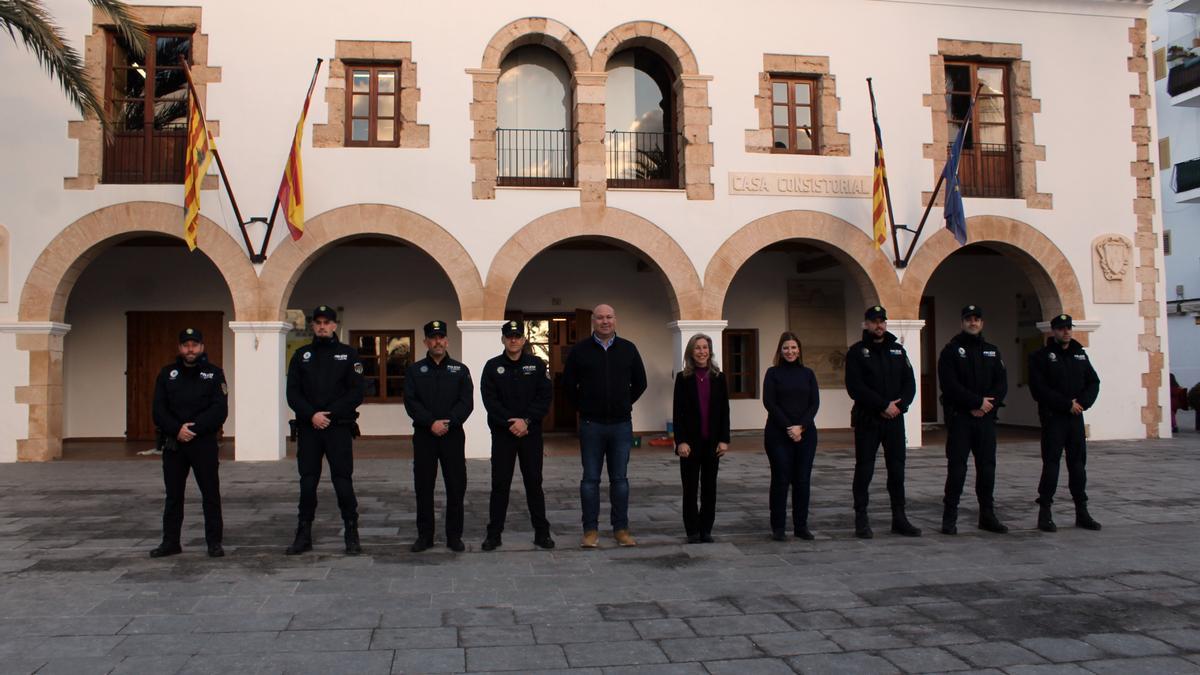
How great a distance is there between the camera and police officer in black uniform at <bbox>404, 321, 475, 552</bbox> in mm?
6590

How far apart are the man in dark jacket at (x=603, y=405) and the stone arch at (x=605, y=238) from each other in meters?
6.05

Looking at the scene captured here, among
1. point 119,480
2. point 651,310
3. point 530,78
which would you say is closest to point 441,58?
point 530,78

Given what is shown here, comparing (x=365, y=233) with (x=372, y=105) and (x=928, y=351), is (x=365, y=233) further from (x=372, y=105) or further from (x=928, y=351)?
(x=928, y=351)

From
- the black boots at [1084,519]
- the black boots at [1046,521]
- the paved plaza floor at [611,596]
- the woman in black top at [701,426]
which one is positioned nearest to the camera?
the paved plaza floor at [611,596]

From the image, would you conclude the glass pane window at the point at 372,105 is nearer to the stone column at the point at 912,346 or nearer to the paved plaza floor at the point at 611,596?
the paved plaza floor at the point at 611,596

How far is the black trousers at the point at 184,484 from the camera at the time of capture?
6.35m

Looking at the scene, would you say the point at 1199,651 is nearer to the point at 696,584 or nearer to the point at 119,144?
the point at 696,584

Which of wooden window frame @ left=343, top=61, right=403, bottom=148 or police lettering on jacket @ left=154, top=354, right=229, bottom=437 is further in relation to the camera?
wooden window frame @ left=343, top=61, right=403, bottom=148

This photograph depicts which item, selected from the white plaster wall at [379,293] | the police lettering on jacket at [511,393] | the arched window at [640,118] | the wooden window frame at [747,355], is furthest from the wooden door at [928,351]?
the police lettering on jacket at [511,393]

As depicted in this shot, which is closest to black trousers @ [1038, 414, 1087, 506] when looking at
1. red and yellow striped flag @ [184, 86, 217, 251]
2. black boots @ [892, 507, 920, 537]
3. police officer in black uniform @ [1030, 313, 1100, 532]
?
police officer in black uniform @ [1030, 313, 1100, 532]

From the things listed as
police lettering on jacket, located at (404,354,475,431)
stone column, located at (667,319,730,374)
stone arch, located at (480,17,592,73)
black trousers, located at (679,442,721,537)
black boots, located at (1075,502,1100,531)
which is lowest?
black boots, located at (1075,502,1100,531)

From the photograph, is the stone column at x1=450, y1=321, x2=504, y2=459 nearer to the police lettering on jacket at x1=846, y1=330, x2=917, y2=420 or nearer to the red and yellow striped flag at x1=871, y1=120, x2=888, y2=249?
the red and yellow striped flag at x1=871, y1=120, x2=888, y2=249

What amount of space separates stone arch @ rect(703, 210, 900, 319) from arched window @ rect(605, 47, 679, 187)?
1590 mm

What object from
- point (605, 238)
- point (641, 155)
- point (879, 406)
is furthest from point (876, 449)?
point (641, 155)
